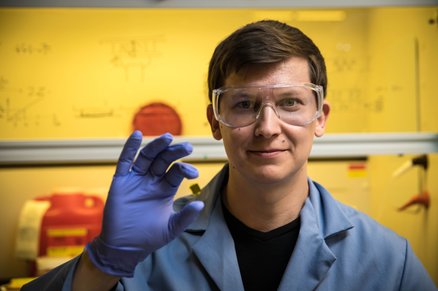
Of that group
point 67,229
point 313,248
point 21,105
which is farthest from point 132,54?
point 313,248

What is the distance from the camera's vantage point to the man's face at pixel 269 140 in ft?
4.03

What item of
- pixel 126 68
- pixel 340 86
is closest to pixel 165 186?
pixel 126 68

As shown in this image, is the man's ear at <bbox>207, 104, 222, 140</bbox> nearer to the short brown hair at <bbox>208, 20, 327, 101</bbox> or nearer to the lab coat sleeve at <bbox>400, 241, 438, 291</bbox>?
the short brown hair at <bbox>208, 20, 327, 101</bbox>

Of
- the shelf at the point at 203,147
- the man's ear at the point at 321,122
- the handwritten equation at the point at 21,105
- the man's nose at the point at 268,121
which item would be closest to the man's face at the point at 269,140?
the man's nose at the point at 268,121

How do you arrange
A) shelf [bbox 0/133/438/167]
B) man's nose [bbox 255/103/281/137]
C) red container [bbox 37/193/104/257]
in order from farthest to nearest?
1. red container [bbox 37/193/104/257]
2. shelf [bbox 0/133/438/167]
3. man's nose [bbox 255/103/281/137]

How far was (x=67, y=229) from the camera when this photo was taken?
235cm

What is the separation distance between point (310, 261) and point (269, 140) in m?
0.36

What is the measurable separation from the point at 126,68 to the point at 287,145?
134 centimetres

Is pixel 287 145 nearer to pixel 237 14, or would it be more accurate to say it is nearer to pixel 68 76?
pixel 237 14

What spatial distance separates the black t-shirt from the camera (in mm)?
1279

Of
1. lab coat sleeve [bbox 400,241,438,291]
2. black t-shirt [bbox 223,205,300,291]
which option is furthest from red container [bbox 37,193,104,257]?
lab coat sleeve [bbox 400,241,438,291]

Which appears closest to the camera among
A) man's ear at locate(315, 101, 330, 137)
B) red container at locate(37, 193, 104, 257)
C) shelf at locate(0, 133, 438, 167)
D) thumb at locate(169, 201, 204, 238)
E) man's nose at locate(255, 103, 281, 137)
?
thumb at locate(169, 201, 204, 238)

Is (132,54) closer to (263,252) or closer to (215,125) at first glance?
(215,125)

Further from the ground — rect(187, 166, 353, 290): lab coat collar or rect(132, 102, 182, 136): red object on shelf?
rect(132, 102, 182, 136): red object on shelf
